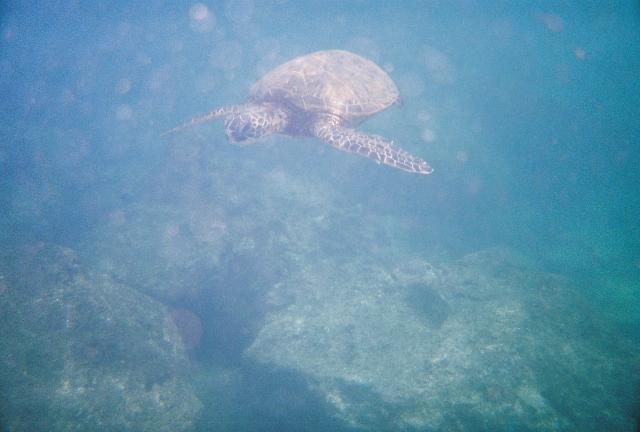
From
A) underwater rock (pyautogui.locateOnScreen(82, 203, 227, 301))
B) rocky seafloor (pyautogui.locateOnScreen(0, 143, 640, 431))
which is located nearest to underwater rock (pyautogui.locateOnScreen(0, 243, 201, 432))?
rocky seafloor (pyautogui.locateOnScreen(0, 143, 640, 431))

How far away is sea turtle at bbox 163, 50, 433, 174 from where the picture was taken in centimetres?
824

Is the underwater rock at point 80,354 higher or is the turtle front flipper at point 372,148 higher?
the turtle front flipper at point 372,148

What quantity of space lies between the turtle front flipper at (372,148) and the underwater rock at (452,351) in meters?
4.51

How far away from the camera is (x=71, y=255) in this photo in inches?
352

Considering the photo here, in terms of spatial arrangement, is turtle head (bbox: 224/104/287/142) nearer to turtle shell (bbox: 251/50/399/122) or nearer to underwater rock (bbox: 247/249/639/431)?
turtle shell (bbox: 251/50/399/122)

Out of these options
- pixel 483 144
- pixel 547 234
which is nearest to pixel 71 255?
pixel 547 234

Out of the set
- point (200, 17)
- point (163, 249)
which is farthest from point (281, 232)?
point (200, 17)

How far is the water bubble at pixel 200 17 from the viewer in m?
34.4

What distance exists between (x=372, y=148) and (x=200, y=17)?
42.8 metres

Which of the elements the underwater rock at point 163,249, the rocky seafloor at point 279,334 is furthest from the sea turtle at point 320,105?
the rocky seafloor at point 279,334

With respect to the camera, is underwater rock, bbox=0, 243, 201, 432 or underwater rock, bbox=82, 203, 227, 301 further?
underwater rock, bbox=82, 203, 227, 301

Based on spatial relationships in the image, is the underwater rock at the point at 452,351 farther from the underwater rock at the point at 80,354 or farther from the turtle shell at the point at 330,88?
the turtle shell at the point at 330,88

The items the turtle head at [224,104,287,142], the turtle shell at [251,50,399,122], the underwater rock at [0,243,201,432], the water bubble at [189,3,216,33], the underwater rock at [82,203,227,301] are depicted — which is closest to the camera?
the underwater rock at [0,243,201,432]

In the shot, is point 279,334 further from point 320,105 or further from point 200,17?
point 200,17
